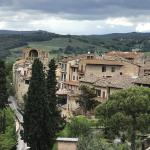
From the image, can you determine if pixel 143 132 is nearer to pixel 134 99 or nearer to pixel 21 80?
pixel 134 99

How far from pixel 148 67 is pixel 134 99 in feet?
154

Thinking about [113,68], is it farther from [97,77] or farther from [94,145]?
[94,145]

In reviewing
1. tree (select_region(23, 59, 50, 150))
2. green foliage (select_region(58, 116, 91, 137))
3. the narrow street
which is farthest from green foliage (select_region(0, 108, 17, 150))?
green foliage (select_region(58, 116, 91, 137))

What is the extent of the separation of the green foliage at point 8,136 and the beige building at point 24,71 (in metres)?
36.2

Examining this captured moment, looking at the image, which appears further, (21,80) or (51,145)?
(21,80)

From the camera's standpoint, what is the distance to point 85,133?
187ft

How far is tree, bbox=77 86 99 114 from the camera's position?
7888 centimetres

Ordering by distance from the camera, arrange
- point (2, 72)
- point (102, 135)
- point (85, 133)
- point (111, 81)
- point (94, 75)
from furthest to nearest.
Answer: point (94, 75) → point (111, 81) → point (2, 72) → point (85, 133) → point (102, 135)

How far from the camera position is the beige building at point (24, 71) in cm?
11803

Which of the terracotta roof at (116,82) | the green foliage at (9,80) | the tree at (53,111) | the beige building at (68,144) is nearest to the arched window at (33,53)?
the green foliage at (9,80)

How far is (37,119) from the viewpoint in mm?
59406

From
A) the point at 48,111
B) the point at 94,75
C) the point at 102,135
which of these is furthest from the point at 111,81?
the point at 102,135

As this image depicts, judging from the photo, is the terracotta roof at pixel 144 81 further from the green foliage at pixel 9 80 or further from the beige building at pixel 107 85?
the green foliage at pixel 9 80

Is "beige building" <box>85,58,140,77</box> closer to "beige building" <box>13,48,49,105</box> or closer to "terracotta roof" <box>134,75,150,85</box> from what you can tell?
"terracotta roof" <box>134,75,150,85</box>
